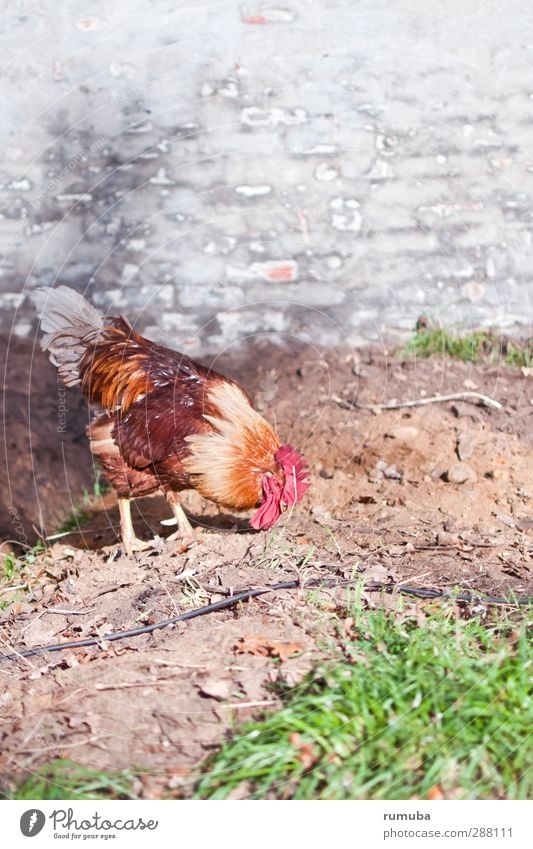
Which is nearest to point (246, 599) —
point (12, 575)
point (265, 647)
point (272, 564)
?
point (272, 564)

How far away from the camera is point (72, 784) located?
2607 mm

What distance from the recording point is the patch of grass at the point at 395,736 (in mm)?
2467

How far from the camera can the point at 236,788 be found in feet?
8.22

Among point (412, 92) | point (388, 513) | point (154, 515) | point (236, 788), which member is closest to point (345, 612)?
point (236, 788)

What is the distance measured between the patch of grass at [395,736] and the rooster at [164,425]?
1553 mm

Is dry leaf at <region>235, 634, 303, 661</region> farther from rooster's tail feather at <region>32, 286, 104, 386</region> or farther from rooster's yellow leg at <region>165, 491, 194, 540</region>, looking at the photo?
rooster's tail feather at <region>32, 286, 104, 386</region>

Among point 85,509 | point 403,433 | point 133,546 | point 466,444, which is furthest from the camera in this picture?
point 85,509

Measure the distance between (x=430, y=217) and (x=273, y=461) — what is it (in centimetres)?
342

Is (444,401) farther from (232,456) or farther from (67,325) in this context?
(67,325)

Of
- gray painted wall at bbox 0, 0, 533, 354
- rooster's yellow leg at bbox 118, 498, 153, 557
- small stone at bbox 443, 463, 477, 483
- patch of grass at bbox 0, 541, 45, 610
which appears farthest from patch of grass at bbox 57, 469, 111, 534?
small stone at bbox 443, 463, 477, 483

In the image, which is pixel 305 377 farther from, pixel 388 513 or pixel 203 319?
pixel 388 513

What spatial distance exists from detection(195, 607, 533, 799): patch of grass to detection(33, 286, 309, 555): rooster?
1553 mm

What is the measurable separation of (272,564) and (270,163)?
398 cm

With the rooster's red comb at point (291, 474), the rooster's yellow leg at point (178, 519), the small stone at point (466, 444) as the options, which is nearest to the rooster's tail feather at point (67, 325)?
the rooster's yellow leg at point (178, 519)
